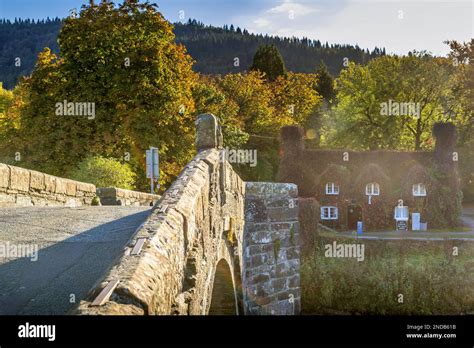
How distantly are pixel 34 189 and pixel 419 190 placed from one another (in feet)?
88.1

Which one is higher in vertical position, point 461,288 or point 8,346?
point 8,346

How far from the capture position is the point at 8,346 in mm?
2811

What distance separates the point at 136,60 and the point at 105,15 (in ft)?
9.04

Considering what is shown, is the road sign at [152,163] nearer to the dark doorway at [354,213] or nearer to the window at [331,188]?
the window at [331,188]

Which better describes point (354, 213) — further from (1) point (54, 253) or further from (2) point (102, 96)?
(1) point (54, 253)

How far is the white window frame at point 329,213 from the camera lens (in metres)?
30.8

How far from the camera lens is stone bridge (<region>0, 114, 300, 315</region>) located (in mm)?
3072

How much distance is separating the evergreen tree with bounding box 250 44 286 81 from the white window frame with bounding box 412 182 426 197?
21801mm

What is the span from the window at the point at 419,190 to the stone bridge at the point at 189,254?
70.1 ft

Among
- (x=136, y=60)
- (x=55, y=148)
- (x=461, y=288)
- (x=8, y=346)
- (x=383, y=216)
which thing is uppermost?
(x=136, y=60)

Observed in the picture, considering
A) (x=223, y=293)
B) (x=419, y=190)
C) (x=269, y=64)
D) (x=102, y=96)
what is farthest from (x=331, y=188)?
(x=223, y=293)

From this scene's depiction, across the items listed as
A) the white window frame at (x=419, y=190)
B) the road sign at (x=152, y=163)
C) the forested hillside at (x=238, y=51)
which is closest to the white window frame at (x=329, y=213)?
the white window frame at (x=419, y=190)

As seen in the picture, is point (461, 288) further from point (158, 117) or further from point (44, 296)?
point (44, 296)

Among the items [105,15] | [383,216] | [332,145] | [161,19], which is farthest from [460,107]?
[105,15]
